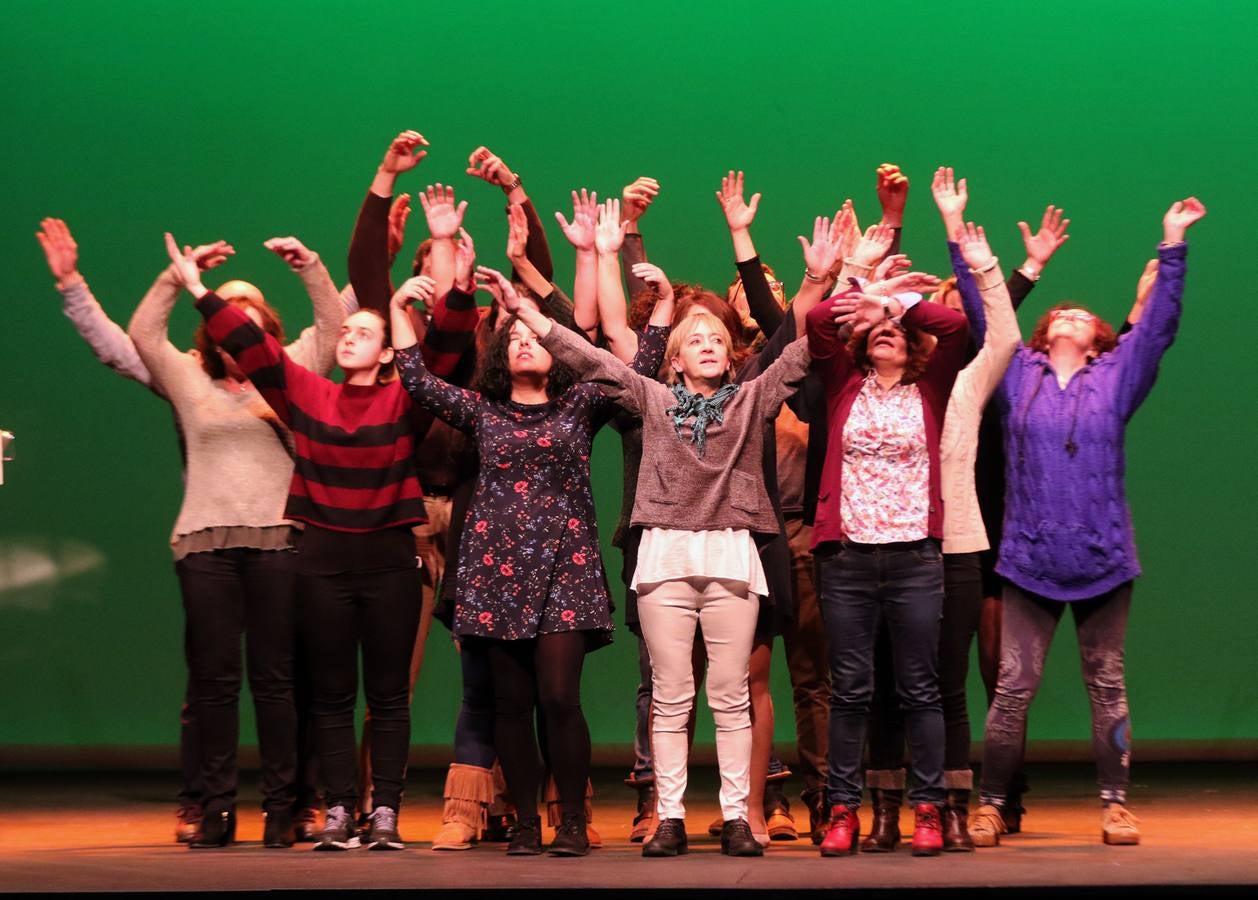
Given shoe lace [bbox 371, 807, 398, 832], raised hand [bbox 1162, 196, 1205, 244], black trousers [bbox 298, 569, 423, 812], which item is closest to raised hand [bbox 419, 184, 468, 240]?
black trousers [bbox 298, 569, 423, 812]

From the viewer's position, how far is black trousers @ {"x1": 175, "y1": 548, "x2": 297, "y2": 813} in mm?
4234

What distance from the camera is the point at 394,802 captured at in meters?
4.15

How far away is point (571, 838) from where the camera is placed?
396cm

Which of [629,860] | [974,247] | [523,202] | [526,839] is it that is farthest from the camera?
[523,202]

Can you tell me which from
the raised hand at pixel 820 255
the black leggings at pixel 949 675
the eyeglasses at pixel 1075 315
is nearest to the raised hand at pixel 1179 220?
the eyeglasses at pixel 1075 315

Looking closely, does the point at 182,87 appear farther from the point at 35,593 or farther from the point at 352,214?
the point at 35,593

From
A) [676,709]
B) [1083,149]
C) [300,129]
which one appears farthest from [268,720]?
[1083,149]

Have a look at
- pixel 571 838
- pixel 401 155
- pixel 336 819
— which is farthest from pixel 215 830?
pixel 401 155

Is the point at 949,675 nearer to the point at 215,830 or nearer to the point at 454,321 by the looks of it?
the point at 454,321

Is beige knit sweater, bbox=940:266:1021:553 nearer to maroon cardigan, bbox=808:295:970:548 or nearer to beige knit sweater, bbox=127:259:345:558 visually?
maroon cardigan, bbox=808:295:970:548

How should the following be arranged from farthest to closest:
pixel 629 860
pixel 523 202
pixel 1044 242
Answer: pixel 523 202 → pixel 1044 242 → pixel 629 860

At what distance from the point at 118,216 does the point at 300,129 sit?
31.0 inches

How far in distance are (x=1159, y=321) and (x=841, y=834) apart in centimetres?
150

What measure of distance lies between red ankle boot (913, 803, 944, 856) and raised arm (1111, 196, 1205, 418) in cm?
114
